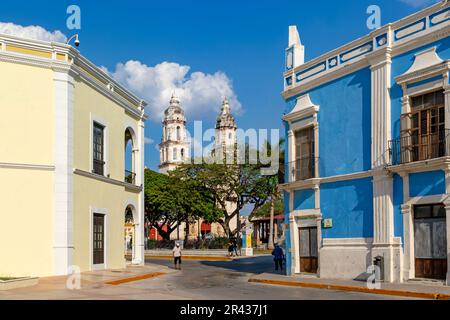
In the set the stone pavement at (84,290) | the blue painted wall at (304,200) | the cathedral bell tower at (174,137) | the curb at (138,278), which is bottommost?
the curb at (138,278)

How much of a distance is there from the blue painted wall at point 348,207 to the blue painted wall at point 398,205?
42.5 inches

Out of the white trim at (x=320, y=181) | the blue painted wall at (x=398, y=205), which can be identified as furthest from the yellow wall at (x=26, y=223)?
the blue painted wall at (x=398, y=205)

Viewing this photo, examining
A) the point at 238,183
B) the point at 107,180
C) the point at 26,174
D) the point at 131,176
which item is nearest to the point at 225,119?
the point at 238,183

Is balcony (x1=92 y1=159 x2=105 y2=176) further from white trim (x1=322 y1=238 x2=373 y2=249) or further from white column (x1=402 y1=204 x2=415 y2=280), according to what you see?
white column (x1=402 y1=204 x2=415 y2=280)

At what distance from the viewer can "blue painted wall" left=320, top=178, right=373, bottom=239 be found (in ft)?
65.6

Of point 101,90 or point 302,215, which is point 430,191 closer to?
point 302,215

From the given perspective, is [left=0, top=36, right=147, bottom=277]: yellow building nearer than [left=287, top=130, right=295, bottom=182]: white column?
Yes

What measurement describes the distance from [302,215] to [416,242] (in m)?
5.45

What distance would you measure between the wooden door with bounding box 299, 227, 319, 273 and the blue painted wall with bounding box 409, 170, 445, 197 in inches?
200

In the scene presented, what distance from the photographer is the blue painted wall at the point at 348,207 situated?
2000cm

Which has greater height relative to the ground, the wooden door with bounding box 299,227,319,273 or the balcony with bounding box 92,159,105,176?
the balcony with bounding box 92,159,105,176

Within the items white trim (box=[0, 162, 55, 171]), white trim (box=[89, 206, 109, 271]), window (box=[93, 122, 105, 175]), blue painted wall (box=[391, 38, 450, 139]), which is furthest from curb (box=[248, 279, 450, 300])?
white trim (box=[0, 162, 55, 171])

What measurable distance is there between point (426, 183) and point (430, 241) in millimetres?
1675

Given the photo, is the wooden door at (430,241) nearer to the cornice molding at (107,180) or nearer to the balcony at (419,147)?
the balcony at (419,147)
